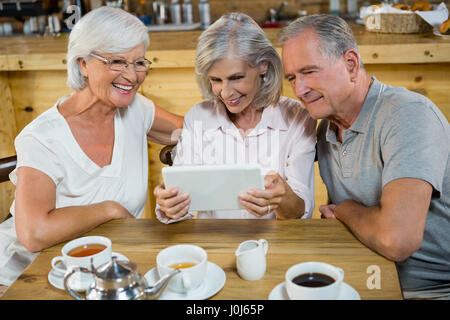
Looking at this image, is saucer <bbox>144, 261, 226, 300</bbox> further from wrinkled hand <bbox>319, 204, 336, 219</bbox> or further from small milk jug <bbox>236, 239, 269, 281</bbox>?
wrinkled hand <bbox>319, 204, 336, 219</bbox>

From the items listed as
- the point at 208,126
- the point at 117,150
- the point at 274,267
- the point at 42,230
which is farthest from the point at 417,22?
the point at 42,230

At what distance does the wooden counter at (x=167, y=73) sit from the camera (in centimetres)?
234

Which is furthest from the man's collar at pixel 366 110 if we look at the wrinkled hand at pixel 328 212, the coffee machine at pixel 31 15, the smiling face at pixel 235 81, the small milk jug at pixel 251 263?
the coffee machine at pixel 31 15

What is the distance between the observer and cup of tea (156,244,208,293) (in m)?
1.08

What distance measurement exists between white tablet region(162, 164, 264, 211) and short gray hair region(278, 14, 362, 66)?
457 millimetres

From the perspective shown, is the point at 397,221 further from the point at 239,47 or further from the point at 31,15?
the point at 31,15

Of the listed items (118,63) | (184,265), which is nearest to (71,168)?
(118,63)

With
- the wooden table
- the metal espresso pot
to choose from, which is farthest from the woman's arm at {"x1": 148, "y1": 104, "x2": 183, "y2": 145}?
the metal espresso pot

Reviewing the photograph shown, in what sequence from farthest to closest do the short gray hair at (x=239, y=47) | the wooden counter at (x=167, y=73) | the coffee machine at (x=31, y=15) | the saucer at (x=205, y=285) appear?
the coffee machine at (x=31, y=15), the wooden counter at (x=167, y=73), the short gray hair at (x=239, y=47), the saucer at (x=205, y=285)

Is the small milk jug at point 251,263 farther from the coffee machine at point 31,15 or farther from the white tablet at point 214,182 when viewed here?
the coffee machine at point 31,15

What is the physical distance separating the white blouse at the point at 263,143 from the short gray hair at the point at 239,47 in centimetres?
10

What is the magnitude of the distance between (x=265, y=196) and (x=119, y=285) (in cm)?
49

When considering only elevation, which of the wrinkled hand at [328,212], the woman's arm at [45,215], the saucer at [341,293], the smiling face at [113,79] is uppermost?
the smiling face at [113,79]

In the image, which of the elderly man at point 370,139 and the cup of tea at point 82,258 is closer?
the cup of tea at point 82,258
